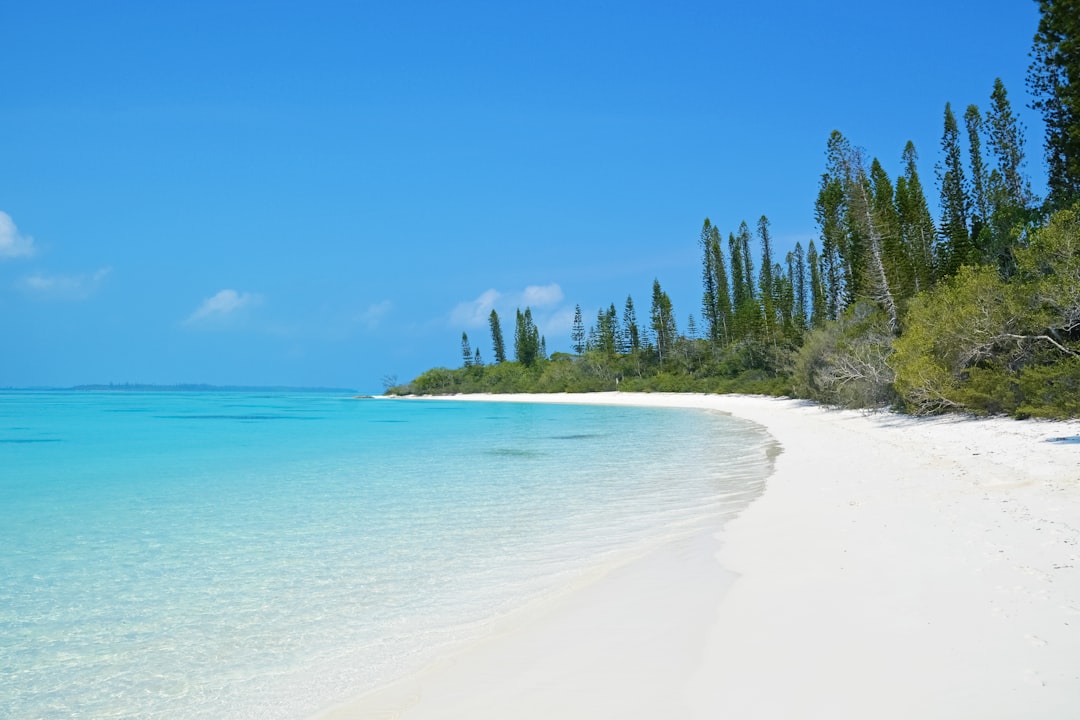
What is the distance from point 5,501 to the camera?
1462 cm

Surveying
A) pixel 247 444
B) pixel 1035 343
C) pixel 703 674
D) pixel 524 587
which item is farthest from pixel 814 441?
pixel 247 444

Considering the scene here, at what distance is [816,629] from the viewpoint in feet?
16.0

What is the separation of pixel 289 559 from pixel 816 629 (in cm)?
609

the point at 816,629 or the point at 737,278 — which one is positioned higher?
the point at 737,278

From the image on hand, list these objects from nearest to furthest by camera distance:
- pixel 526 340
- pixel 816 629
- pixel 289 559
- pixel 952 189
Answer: pixel 816 629 → pixel 289 559 → pixel 952 189 → pixel 526 340

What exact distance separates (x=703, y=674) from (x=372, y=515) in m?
8.10

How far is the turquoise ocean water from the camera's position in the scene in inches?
199

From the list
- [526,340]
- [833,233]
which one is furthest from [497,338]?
[833,233]

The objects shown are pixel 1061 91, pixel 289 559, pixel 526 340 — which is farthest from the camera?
pixel 526 340

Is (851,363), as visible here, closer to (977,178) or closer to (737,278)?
(977,178)

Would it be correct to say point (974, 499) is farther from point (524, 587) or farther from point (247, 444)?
point (247, 444)

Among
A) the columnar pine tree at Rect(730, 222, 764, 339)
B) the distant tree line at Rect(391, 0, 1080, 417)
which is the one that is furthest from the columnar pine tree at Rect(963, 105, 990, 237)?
the columnar pine tree at Rect(730, 222, 764, 339)

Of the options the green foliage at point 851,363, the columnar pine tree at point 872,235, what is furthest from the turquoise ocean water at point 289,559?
the columnar pine tree at point 872,235

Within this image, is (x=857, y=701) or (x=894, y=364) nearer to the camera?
(x=857, y=701)
